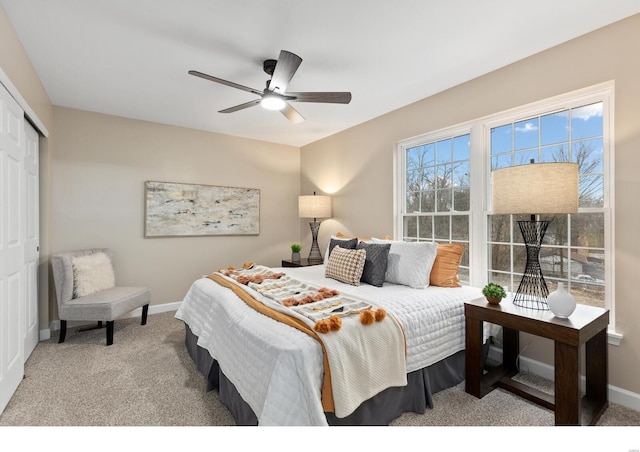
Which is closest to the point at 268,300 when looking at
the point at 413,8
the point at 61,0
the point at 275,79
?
the point at 275,79

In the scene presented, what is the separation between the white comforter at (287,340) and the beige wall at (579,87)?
0.95 metres

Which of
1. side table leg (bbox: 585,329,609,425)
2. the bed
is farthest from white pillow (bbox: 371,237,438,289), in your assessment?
side table leg (bbox: 585,329,609,425)

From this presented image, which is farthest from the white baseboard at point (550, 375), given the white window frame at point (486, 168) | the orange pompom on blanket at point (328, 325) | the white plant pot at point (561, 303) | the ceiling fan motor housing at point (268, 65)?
the ceiling fan motor housing at point (268, 65)

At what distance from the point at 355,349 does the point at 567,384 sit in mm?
1211

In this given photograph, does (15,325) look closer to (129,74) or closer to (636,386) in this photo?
(129,74)

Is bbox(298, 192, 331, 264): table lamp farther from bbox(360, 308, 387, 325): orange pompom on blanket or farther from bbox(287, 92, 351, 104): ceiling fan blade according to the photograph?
bbox(360, 308, 387, 325): orange pompom on blanket

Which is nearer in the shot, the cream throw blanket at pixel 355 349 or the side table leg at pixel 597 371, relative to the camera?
the cream throw blanket at pixel 355 349

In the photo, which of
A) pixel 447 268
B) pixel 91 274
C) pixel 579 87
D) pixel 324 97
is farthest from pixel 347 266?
pixel 91 274

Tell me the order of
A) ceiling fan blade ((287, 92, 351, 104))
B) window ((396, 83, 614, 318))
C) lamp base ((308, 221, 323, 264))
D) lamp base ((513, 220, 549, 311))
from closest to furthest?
lamp base ((513, 220, 549, 311)) → window ((396, 83, 614, 318)) → ceiling fan blade ((287, 92, 351, 104)) → lamp base ((308, 221, 323, 264))

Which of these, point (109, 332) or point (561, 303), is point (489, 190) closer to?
point (561, 303)

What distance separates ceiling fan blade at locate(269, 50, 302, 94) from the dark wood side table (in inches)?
82.4

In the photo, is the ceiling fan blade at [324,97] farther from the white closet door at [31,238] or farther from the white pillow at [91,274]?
the white pillow at [91,274]

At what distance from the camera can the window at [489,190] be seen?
89.1 inches

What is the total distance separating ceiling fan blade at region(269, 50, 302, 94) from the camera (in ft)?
6.80
